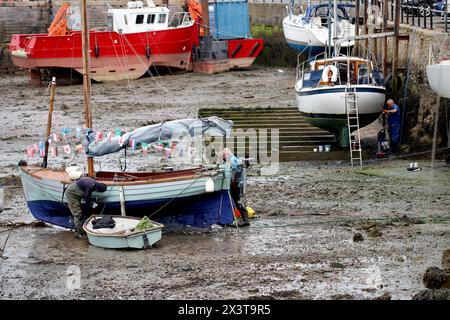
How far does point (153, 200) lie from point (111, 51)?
23.2m

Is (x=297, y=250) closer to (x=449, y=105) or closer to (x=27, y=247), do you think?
(x=27, y=247)

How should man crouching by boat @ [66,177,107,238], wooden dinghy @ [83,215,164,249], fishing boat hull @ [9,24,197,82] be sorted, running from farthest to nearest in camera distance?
fishing boat hull @ [9,24,197,82] → man crouching by boat @ [66,177,107,238] → wooden dinghy @ [83,215,164,249]

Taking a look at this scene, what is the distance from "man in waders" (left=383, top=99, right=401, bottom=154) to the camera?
2625 cm

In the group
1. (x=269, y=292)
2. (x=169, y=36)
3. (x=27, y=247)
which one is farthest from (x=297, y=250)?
(x=169, y=36)

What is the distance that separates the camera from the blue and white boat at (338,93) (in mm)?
26656

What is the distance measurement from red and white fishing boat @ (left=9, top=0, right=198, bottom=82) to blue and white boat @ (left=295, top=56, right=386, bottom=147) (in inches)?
611

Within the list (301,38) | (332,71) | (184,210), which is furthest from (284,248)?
(301,38)

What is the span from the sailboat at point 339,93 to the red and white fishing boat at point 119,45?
15527 mm

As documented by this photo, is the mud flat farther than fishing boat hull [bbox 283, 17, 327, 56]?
No

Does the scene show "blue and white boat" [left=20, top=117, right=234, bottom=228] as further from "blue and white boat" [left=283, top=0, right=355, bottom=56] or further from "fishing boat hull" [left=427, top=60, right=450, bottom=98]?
"blue and white boat" [left=283, top=0, right=355, bottom=56]

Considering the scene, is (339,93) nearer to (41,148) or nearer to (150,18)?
(41,148)

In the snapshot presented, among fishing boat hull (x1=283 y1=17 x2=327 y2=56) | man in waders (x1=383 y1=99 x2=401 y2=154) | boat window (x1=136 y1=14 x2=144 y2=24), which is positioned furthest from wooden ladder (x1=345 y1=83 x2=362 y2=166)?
boat window (x1=136 y1=14 x2=144 y2=24)

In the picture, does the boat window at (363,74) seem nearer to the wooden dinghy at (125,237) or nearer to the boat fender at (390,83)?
the boat fender at (390,83)

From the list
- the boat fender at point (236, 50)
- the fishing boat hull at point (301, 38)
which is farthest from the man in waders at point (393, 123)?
the boat fender at point (236, 50)
